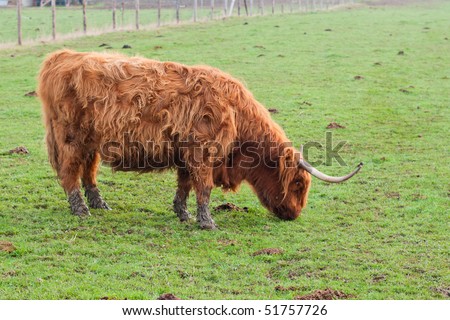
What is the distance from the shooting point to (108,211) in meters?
8.74

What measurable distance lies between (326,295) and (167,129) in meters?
3.04

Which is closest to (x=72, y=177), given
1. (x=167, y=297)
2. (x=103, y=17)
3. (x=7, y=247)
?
(x=7, y=247)

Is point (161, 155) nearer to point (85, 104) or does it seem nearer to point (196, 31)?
point (85, 104)

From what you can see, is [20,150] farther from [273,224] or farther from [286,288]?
[286,288]

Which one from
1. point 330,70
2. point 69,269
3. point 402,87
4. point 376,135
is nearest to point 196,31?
point 330,70

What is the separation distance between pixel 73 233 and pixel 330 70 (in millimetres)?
14622

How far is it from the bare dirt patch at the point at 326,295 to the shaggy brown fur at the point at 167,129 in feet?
7.78

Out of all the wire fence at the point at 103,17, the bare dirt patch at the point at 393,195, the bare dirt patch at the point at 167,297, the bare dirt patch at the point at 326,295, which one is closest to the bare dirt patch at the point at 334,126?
the bare dirt patch at the point at 393,195

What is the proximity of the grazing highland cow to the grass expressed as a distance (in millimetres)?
500

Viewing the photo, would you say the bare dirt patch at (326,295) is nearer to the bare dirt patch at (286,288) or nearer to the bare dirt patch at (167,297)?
the bare dirt patch at (286,288)

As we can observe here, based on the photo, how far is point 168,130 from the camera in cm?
807

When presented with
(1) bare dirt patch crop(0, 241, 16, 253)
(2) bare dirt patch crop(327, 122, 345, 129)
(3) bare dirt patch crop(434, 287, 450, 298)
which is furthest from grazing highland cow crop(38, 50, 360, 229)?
(2) bare dirt patch crop(327, 122, 345, 129)

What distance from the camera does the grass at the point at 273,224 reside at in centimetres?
632

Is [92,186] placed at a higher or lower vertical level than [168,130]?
lower
